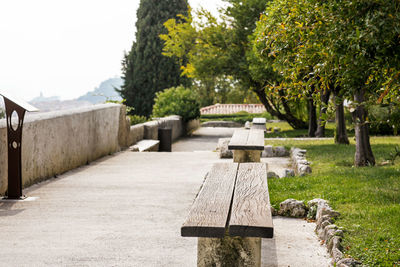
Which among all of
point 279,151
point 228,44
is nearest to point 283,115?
point 228,44

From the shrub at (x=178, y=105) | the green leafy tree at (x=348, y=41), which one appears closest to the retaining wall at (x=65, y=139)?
the green leafy tree at (x=348, y=41)

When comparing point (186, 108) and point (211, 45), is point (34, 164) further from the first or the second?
point (186, 108)

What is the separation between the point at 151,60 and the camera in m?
32.5

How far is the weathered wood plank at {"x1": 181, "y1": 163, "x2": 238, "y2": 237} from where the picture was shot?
274cm

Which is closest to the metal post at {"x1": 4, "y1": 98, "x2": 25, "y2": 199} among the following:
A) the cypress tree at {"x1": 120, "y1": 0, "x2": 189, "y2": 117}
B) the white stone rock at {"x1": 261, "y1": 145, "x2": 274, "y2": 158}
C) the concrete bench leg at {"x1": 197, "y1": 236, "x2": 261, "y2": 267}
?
the concrete bench leg at {"x1": 197, "y1": 236, "x2": 261, "y2": 267}

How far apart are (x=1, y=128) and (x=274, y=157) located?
648 centimetres

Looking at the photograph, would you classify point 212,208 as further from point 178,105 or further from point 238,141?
point 178,105

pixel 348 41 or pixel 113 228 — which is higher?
pixel 348 41

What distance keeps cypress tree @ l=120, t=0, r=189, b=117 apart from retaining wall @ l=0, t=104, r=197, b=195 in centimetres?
2087

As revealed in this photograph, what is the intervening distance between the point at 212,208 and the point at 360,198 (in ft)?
9.88

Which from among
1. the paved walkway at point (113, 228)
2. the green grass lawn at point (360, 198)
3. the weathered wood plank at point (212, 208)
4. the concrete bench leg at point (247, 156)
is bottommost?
the paved walkway at point (113, 228)

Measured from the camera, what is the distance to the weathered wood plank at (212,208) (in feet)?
8.98

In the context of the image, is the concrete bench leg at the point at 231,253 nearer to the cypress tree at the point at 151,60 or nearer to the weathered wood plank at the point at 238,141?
the weathered wood plank at the point at 238,141

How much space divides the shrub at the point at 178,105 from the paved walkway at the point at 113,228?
14264 mm
